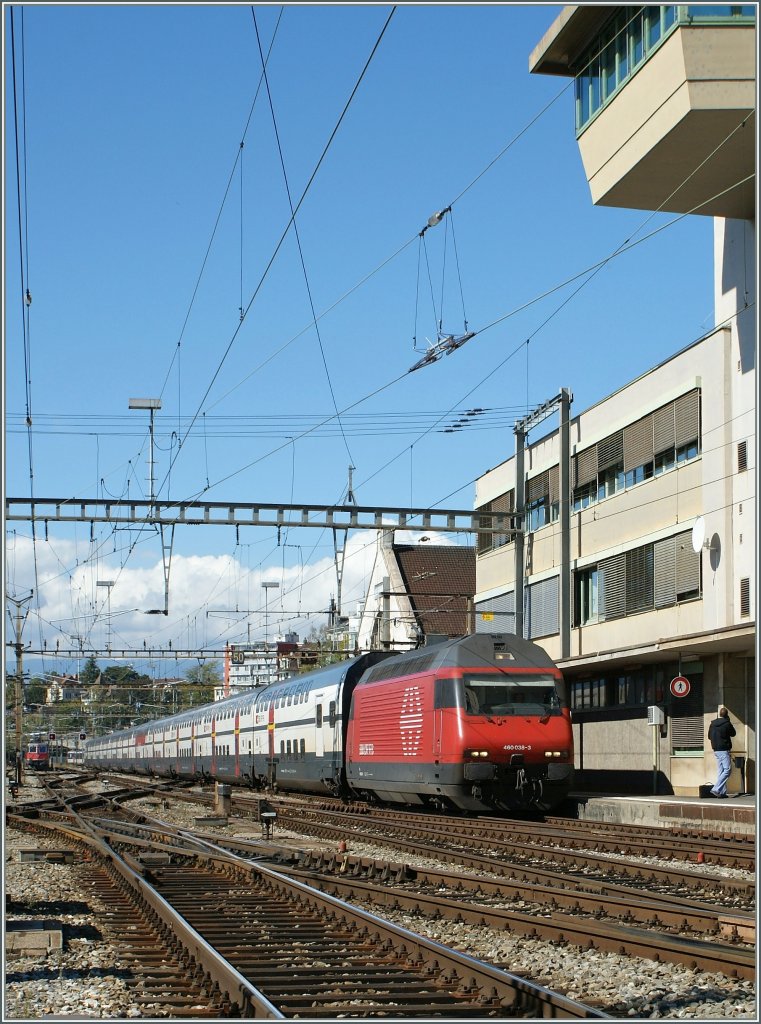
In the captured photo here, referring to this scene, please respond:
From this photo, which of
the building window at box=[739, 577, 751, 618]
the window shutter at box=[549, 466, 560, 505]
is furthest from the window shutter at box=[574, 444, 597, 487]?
the building window at box=[739, 577, 751, 618]

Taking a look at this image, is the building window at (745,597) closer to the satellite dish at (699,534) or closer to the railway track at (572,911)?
the satellite dish at (699,534)

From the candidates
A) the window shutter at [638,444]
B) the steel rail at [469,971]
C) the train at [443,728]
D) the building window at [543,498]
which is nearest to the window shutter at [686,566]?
the window shutter at [638,444]

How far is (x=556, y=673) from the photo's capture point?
23547 millimetres

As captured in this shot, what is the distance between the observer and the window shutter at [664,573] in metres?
31.1

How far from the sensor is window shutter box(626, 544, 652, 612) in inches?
1280

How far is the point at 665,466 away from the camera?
31.5 meters

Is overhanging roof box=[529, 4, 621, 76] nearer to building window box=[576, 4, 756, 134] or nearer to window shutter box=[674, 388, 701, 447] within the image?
building window box=[576, 4, 756, 134]

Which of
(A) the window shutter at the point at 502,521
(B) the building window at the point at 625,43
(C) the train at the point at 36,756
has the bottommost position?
(C) the train at the point at 36,756

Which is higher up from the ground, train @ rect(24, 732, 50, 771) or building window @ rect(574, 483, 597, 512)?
building window @ rect(574, 483, 597, 512)

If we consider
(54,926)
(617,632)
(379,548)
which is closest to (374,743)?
(617,632)

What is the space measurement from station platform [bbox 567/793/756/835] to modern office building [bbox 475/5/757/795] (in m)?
2.63

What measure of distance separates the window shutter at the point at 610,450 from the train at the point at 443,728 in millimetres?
8683

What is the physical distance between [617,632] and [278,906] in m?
22.9

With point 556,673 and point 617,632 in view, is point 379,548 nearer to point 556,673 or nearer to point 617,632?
point 617,632
